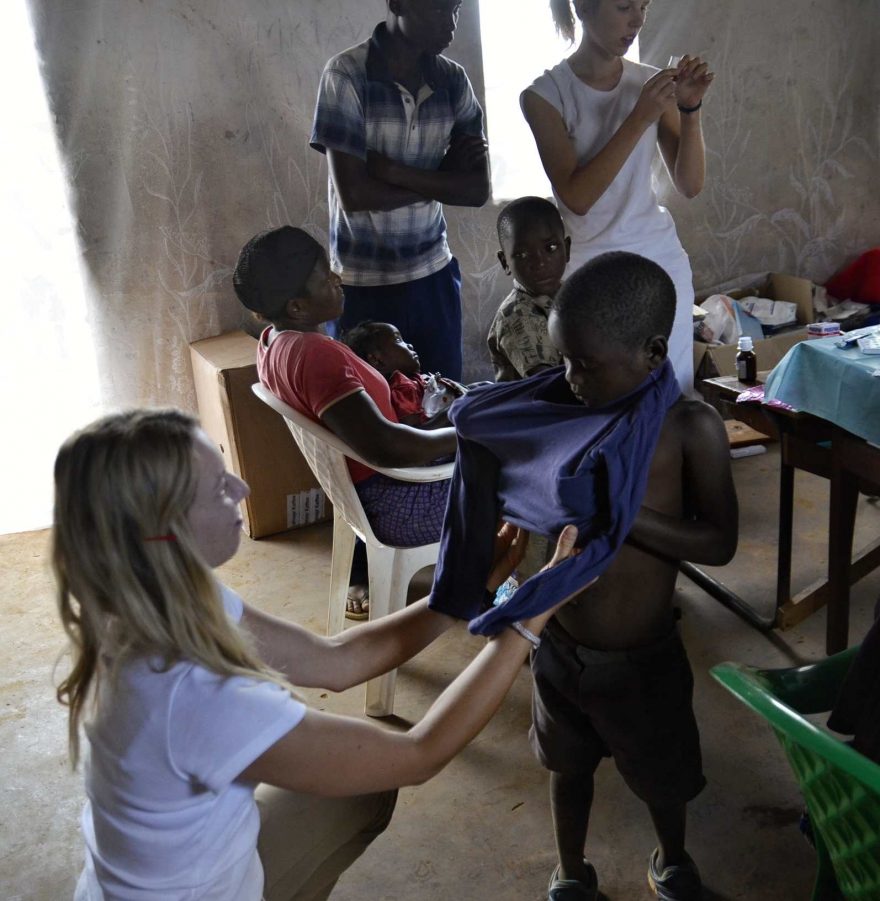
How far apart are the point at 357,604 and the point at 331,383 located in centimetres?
106

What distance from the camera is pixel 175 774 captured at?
3.79 feet

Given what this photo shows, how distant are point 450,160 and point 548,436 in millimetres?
1703

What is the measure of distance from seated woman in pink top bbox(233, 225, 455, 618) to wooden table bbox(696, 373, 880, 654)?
0.93 meters

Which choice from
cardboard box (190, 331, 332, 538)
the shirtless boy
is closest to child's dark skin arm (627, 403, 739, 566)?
the shirtless boy

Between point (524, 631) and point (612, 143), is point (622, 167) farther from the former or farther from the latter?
point (524, 631)

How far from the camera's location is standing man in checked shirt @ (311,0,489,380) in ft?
9.11

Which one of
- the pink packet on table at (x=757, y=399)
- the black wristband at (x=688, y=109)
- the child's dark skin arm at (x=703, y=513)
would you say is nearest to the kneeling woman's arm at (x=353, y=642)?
the child's dark skin arm at (x=703, y=513)

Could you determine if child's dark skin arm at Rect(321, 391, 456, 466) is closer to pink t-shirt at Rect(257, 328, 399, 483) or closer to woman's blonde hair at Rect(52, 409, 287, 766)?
pink t-shirt at Rect(257, 328, 399, 483)

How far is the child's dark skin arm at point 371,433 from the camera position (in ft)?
7.50

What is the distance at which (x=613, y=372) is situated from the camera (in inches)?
59.8

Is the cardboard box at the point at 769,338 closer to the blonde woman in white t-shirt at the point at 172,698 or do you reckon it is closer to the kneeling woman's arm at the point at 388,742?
the kneeling woman's arm at the point at 388,742

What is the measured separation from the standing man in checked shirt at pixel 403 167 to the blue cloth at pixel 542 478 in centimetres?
137

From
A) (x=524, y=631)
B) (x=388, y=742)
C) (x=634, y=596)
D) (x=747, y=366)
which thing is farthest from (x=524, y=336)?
(x=388, y=742)

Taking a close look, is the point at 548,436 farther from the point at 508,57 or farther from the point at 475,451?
the point at 508,57
